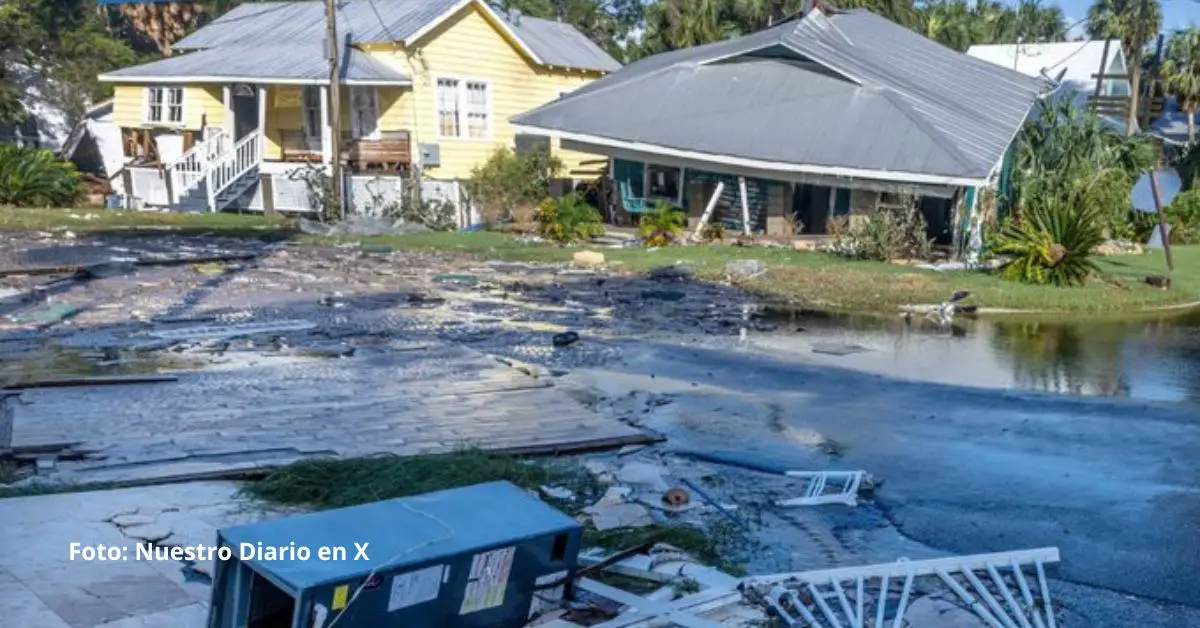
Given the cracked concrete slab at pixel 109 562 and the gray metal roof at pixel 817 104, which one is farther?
the gray metal roof at pixel 817 104

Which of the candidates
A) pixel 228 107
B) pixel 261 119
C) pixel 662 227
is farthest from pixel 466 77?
pixel 662 227

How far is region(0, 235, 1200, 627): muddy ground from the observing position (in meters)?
7.72

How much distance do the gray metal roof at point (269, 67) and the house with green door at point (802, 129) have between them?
445 centimetres

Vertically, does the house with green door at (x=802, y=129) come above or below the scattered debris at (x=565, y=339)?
above

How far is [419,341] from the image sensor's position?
558 inches

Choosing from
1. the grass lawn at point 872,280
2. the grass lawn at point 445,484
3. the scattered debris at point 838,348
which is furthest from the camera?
the grass lawn at point 872,280

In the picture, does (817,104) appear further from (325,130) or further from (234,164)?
(234,164)

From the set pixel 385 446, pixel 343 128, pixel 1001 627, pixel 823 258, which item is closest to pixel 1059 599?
pixel 1001 627

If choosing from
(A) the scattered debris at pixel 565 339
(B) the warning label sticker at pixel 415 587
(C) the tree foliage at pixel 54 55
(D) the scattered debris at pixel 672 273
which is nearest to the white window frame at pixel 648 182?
(D) the scattered debris at pixel 672 273

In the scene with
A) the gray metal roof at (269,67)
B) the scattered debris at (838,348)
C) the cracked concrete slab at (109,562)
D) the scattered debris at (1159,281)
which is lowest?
the scattered debris at (838,348)

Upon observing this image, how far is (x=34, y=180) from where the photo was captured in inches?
1171

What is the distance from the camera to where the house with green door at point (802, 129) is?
77.3ft

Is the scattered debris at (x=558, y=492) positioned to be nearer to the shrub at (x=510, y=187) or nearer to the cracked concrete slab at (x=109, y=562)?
the cracked concrete slab at (x=109, y=562)

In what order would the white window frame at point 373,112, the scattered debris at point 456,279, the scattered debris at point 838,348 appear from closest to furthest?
the scattered debris at point 838,348, the scattered debris at point 456,279, the white window frame at point 373,112
